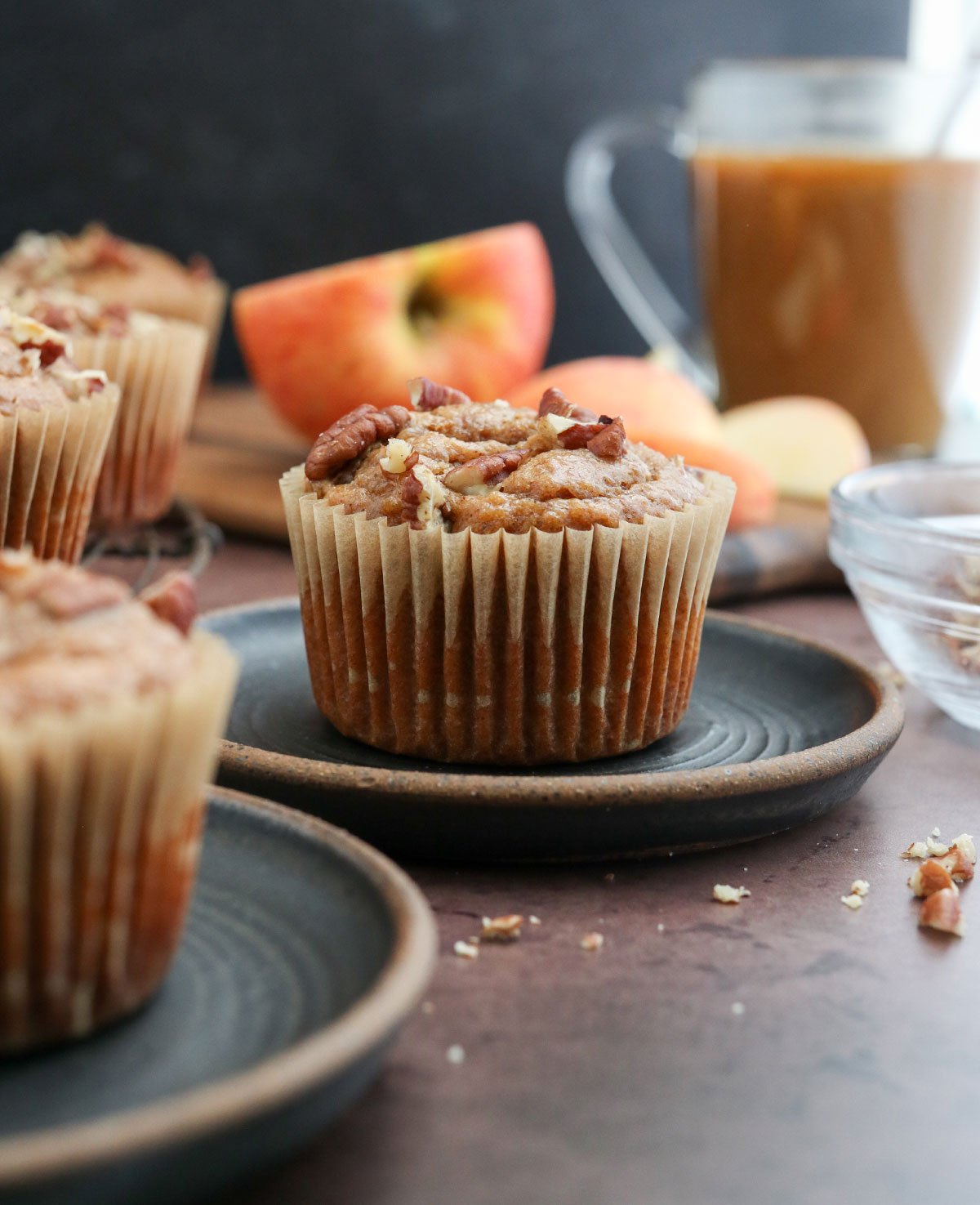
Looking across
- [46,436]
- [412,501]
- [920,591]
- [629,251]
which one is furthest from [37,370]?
[629,251]

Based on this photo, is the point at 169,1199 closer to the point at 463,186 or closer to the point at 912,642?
the point at 912,642

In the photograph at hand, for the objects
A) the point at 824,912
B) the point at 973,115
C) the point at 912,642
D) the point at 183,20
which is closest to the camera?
the point at 824,912

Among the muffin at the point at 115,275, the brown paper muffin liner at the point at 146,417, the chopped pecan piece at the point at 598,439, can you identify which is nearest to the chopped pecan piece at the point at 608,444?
the chopped pecan piece at the point at 598,439

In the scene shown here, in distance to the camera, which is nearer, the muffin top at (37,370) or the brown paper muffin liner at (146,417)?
the muffin top at (37,370)

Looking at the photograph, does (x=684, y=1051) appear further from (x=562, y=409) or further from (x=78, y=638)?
(x=562, y=409)

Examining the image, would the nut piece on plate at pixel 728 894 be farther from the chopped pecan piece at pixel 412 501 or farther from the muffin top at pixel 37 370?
the muffin top at pixel 37 370

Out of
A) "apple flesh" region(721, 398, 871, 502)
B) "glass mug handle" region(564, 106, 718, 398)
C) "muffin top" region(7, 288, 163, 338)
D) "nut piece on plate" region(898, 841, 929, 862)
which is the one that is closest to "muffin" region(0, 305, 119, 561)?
"muffin top" region(7, 288, 163, 338)

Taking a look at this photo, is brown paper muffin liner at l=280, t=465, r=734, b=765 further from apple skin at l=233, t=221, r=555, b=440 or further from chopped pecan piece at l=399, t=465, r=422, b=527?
apple skin at l=233, t=221, r=555, b=440

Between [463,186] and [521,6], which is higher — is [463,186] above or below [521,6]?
below

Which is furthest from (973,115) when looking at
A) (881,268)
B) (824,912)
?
(824,912)
